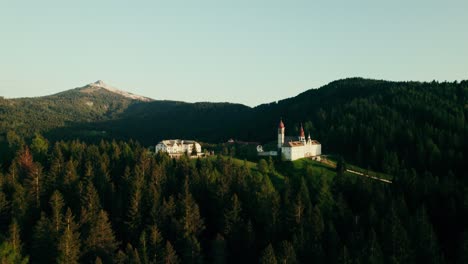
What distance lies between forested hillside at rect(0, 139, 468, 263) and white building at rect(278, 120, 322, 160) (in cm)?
2526

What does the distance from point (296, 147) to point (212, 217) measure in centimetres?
4948

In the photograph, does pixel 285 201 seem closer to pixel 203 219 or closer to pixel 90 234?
pixel 203 219

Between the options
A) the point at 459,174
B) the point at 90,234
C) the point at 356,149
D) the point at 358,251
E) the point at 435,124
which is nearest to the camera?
the point at 358,251

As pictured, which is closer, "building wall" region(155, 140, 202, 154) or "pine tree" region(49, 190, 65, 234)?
"pine tree" region(49, 190, 65, 234)

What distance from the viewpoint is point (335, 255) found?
6512 cm

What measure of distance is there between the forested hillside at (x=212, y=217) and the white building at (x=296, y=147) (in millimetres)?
25263

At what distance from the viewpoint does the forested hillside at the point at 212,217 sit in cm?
6631

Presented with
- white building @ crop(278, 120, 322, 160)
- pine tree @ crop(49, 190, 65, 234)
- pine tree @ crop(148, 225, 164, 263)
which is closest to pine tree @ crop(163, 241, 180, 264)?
pine tree @ crop(148, 225, 164, 263)

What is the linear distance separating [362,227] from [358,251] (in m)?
10.4

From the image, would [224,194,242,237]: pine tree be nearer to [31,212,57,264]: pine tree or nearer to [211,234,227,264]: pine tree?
[211,234,227,264]: pine tree

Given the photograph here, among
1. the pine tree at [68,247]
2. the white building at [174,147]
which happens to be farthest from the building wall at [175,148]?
the pine tree at [68,247]

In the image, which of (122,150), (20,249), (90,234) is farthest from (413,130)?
(20,249)

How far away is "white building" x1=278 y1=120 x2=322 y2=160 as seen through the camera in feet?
405

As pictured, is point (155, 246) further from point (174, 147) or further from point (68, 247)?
point (174, 147)
